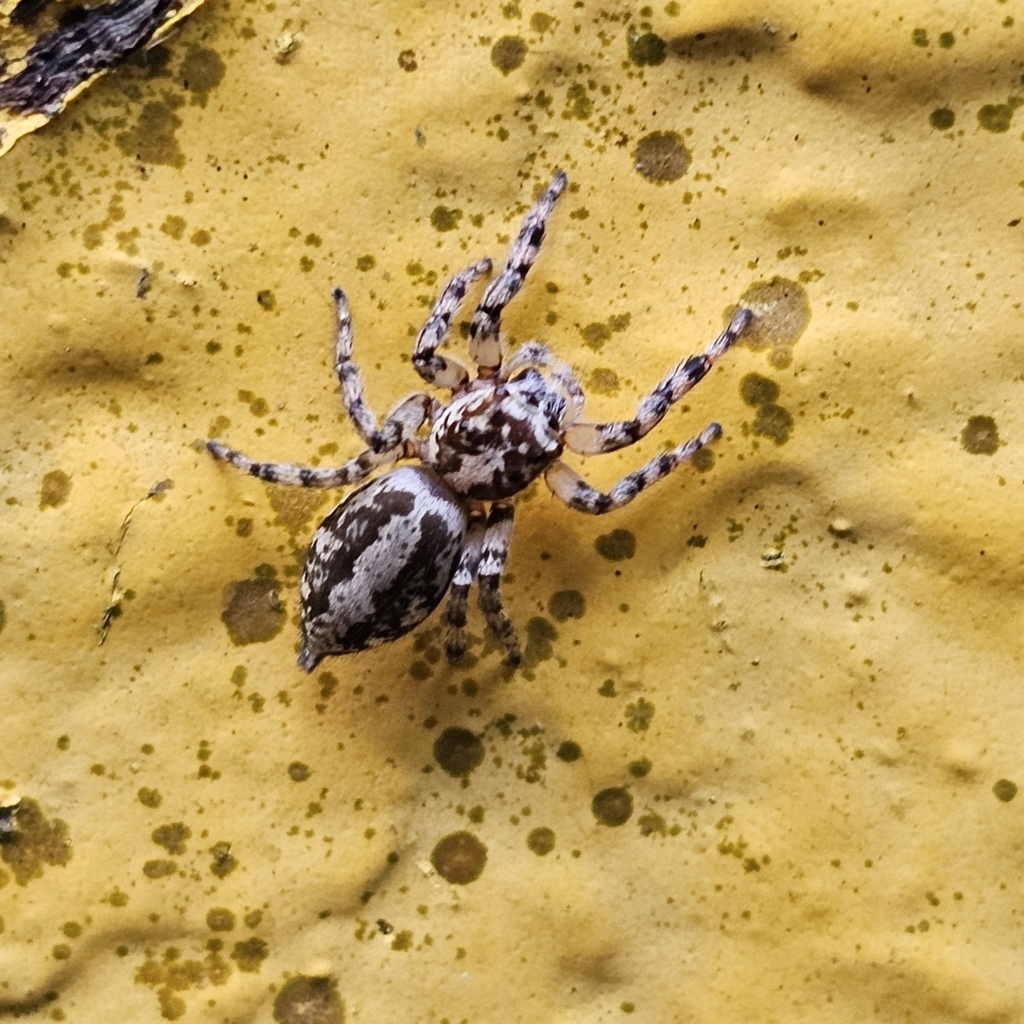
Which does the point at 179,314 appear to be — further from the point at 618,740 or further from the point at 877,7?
the point at 877,7

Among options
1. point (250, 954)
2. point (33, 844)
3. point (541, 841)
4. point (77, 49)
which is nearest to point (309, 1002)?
point (250, 954)

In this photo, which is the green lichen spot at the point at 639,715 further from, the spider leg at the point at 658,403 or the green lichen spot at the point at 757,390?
the green lichen spot at the point at 757,390

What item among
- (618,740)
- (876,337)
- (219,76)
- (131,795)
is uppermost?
(219,76)

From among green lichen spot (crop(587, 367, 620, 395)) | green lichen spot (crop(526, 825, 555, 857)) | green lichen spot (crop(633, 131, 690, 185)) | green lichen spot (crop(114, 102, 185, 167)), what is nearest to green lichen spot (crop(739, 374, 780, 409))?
green lichen spot (crop(587, 367, 620, 395))

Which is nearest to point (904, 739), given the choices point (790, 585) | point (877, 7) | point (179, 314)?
point (790, 585)

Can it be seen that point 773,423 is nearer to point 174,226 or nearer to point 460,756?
point 460,756

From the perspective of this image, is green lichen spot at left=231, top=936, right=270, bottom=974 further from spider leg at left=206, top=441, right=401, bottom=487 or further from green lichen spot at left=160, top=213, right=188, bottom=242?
green lichen spot at left=160, top=213, right=188, bottom=242
